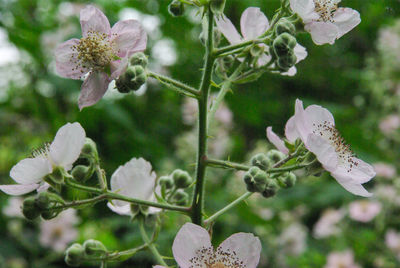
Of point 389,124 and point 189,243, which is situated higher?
point 189,243

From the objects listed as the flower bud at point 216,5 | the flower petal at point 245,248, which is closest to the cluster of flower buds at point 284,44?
the flower bud at point 216,5

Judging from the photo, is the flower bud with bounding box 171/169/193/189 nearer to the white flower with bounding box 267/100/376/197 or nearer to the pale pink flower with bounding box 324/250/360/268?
the white flower with bounding box 267/100/376/197

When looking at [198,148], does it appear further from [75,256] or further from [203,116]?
[75,256]

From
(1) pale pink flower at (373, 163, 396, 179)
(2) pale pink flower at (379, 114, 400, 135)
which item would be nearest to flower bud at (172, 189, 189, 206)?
(1) pale pink flower at (373, 163, 396, 179)

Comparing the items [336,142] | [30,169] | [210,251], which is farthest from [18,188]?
[336,142]

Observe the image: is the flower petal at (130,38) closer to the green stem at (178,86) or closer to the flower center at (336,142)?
the green stem at (178,86)

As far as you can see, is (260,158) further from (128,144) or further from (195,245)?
(128,144)
